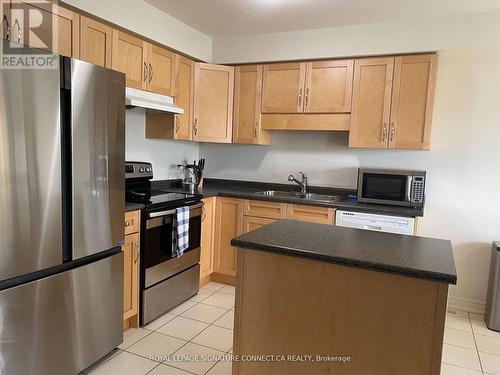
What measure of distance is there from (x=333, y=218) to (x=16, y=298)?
233cm

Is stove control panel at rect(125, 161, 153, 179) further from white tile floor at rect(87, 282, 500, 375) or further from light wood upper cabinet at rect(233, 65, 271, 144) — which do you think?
white tile floor at rect(87, 282, 500, 375)

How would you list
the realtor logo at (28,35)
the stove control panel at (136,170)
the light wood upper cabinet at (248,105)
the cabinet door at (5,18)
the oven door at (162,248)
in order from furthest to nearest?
the light wood upper cabinet at (248,105)
the stove control panel at (136,170)
the oven door at (162,248)
the cabinet door at (5,18)
the realtor logo at (28,35)

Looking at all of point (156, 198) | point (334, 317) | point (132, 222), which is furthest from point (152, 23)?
point (334, 317)

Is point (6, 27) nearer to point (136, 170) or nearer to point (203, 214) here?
point (136, 170)

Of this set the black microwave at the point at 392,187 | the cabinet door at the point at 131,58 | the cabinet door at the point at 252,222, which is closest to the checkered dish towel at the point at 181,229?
the cabinet door at the point at 252,222

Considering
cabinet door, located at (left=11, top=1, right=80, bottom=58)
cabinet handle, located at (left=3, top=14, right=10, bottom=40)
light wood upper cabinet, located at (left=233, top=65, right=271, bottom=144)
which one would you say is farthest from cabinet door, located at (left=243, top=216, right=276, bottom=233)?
cabinet handle, located at (left=3, top=14, right=10, bottom=40)

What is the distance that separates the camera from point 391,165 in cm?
341

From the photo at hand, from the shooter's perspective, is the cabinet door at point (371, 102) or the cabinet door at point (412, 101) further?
the cabinet door at point (371, 102)

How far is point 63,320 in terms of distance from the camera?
75.5 inches

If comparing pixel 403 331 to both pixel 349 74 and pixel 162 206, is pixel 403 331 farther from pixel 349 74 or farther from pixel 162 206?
pixel 349 74

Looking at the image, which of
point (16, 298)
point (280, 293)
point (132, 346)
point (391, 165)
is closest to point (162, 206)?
point (132, 346)

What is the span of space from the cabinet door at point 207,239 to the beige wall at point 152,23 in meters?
1.47

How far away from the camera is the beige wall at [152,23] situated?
2.48 meters

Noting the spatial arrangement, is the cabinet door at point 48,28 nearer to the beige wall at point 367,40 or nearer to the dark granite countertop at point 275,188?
the dark granite countertop at point 275,188
